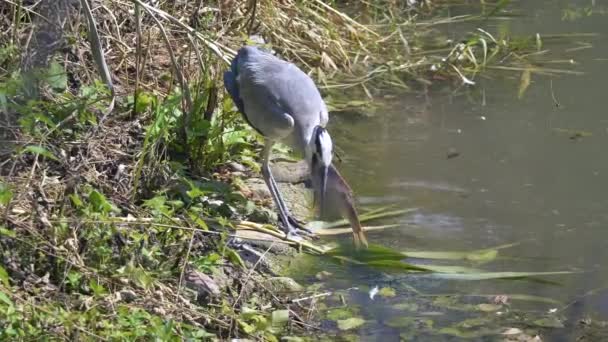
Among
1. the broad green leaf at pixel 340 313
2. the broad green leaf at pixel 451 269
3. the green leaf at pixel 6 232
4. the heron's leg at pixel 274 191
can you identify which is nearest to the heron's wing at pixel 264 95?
the heron's leg at pixel 274 191

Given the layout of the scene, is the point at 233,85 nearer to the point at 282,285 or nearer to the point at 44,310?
the point at 282,285

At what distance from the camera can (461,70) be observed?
→ 26.7ft

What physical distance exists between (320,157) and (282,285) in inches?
27.2

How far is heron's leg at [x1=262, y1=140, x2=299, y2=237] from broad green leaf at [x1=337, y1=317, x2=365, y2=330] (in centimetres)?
86

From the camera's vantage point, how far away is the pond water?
4.82 meters

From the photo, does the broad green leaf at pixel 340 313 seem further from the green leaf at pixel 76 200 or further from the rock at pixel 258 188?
the rock at pixel 258 188

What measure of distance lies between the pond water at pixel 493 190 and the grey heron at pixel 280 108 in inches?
20.6

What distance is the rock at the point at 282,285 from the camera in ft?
16.3

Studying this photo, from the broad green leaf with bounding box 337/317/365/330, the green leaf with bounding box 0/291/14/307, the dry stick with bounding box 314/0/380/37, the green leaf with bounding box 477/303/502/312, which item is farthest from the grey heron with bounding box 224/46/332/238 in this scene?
the dry stick with bounding box 314/0/380/37

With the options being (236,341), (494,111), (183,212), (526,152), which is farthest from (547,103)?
(236,341)

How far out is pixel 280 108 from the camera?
564cm

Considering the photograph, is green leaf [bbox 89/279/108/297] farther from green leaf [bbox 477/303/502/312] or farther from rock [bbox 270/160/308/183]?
rock [bbox 270/160/308/183]

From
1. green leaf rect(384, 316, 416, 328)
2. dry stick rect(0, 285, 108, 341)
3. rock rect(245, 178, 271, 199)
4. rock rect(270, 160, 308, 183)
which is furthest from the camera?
rock rect(270, 160, 308, 183)

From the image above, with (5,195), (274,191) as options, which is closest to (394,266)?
(274,191)
